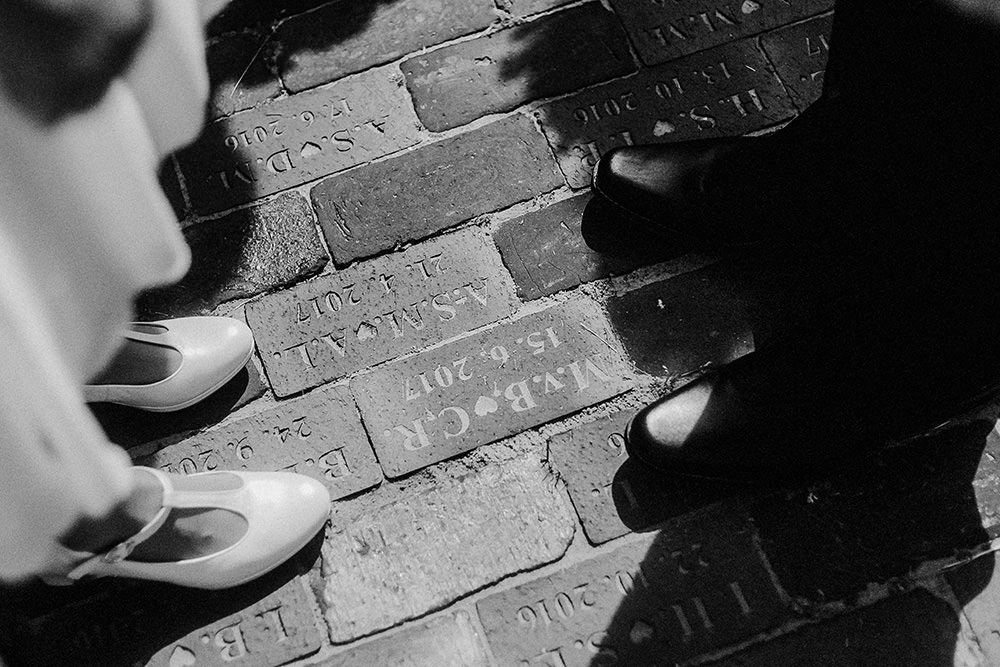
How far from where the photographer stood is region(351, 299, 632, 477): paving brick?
4.86ft

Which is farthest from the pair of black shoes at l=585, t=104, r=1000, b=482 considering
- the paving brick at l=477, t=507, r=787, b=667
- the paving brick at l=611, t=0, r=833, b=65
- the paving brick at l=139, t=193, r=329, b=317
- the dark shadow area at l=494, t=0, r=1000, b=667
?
the paving brick at l=139, t=193, r=329, b=317

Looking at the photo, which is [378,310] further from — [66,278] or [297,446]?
[66,278]

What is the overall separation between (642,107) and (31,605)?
1.45 meters

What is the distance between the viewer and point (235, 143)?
1.79m

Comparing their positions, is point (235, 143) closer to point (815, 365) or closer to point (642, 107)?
point (642, 107)

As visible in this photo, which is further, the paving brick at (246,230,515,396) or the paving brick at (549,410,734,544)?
the paving brick at (246,230,515,396)

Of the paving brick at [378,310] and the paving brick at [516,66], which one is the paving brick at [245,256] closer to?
the paving brick at [378,310]

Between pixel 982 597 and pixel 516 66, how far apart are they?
4.34 ft

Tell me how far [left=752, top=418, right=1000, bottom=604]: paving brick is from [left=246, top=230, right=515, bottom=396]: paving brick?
0.62 metres

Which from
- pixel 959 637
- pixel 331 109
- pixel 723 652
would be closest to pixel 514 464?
pixel 723 652

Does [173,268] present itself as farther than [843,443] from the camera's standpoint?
Yes

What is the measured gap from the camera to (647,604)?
1.33 m

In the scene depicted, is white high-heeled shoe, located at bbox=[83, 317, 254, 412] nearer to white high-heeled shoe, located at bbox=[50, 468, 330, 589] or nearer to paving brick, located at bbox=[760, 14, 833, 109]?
white high-heeled shoe, located at bbox=[50, 468, 330, 589]

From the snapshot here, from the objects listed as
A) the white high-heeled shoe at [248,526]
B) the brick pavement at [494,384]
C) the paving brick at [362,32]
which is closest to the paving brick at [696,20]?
the brick pavement at [494,384]
